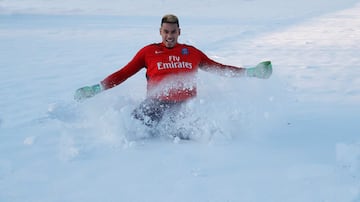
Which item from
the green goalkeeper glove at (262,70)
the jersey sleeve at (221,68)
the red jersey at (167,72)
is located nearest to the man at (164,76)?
the red jersey at (167,72)

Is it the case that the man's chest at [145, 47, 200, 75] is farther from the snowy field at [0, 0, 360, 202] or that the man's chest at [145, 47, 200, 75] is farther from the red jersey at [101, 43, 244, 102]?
the snowy field at [0, 0, 360, 202]

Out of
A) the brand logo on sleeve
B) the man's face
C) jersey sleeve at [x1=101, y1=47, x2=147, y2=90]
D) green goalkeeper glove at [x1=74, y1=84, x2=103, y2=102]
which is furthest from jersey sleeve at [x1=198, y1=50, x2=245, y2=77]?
green goalkeeper glove at [x1=74, y1=84, x2=103, y2=102]

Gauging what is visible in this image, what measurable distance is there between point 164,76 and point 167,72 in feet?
0.14

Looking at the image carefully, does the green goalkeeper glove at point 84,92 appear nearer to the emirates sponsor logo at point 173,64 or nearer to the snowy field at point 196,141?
the snowy field at point 196,141

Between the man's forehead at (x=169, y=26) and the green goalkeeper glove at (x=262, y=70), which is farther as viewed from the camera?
the green goalkeeper glove at (x=262, y=70)

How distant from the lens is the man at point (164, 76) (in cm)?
344

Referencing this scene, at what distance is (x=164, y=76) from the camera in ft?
11.5

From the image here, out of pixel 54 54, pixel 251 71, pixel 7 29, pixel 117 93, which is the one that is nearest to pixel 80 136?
pixel 117 93

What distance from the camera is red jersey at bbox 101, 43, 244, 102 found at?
11.4 ft

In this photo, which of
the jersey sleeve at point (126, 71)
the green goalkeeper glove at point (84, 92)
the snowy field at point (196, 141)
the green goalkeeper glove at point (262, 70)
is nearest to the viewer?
the snowy field at point (196, 141)

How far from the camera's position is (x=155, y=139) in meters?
3.31

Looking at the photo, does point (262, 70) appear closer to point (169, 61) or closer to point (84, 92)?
point (169, 61)

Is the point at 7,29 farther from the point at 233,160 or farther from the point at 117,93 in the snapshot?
the point at 233,160

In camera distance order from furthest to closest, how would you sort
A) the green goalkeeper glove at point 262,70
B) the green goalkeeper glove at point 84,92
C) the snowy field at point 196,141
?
the green goalkeeper glove at point 262,70 → the green goalkeeper glove at point 84,92 → the snowy field at point 196,141
